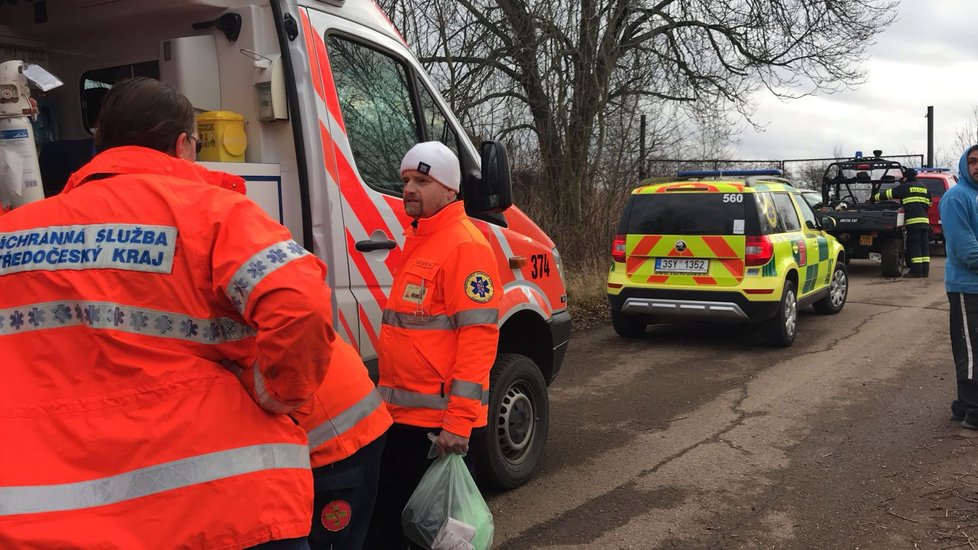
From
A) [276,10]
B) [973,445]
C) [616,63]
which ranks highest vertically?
[616,63]

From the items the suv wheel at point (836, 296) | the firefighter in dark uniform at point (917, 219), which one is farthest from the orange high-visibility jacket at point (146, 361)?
the firefighter in dark uniform at point (917, 219)

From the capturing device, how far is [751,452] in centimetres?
515

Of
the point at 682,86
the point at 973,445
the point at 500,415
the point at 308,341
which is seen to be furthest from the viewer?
the point at 682,86

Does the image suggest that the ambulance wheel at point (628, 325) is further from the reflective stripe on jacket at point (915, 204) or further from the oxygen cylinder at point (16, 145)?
the oxygen cylinder at point (16, 145)

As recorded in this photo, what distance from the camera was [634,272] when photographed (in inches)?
340

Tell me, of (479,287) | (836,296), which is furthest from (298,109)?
(836,296)

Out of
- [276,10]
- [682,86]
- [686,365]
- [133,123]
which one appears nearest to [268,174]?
[276,10]

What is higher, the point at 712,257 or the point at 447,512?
the point at 712,257

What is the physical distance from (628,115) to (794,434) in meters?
8.07

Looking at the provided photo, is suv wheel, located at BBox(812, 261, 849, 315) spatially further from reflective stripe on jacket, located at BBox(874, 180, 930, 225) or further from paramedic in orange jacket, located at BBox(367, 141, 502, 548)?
paramedic in orange jacket, located at BBox(367, 141, 502, 548)

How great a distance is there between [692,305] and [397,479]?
576cm

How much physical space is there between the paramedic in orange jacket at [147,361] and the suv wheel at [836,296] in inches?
399

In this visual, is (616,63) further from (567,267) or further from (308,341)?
(308,341)

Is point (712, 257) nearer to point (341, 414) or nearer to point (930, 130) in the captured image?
point (341, 414)
